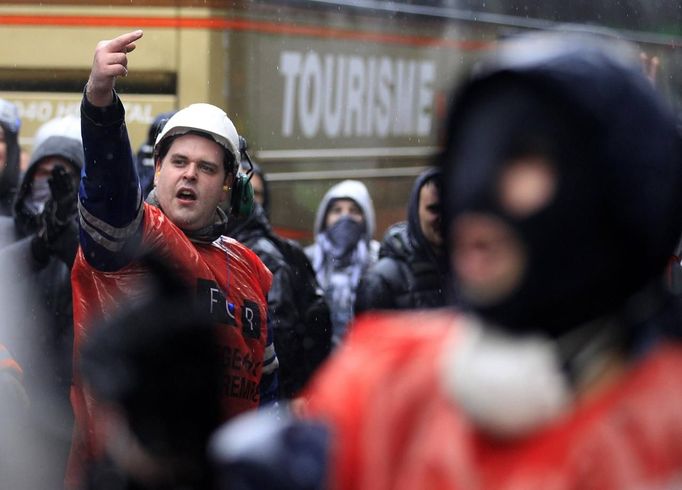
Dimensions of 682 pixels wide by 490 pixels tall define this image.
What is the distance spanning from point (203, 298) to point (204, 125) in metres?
0.62

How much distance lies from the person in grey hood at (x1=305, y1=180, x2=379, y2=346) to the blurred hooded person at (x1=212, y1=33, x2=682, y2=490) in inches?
254

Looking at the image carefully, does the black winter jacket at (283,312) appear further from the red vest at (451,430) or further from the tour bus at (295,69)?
the red vest at (451,430)

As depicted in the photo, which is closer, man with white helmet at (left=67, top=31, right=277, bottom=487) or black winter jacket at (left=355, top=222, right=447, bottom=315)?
man with white helmet at (left=67, top=31, right=277, bottom=487)

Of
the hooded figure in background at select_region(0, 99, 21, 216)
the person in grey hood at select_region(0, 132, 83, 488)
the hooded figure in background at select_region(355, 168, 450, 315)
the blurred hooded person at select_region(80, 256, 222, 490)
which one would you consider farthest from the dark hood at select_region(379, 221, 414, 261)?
the blurred hooded person at select_region(80, 256, 222, 490)

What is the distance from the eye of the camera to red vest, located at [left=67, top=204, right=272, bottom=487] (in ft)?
11.5

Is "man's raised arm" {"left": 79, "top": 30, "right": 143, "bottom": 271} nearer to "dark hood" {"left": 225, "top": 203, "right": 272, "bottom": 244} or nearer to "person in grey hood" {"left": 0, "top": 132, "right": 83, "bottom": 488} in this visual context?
"person in grey hood" {"left": 0, "top": 132, "right": 83, "bottom": 488}

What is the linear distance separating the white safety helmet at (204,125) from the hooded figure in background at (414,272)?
6.21ft

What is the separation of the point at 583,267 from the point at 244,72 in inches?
302

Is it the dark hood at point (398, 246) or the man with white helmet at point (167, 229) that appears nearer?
the man with white helmet at point (167, 229)

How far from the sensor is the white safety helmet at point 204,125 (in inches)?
159

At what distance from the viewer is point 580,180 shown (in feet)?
4.96

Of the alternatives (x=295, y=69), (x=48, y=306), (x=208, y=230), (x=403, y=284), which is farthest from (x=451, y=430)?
(x=295, y=69)

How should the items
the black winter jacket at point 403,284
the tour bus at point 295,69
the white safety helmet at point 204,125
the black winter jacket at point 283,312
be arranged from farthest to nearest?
the tour bus at point 295,69, the black winter jacket at point 283,312, the black winter jacket at point 403,284, the white safety helmet at point 204,125

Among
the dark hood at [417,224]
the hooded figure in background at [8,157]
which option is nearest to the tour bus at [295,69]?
the hooded figure in background at [8,157]
